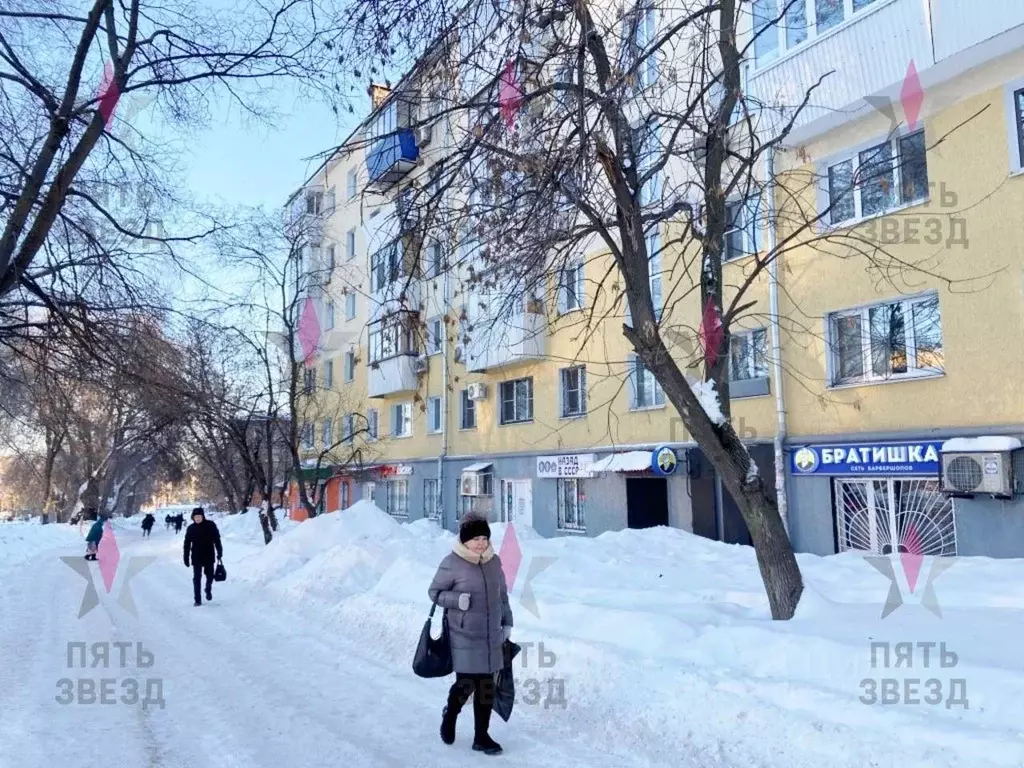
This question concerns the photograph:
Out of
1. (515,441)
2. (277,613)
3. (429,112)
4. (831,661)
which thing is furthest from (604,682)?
(515,441)

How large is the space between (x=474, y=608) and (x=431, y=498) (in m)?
19.3

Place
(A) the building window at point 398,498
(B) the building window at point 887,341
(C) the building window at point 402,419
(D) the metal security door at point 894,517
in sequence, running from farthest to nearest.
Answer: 1. (A) the building window at point 398,498
2. (C) the building window at point 402,419
3. (B) the building window at point 887,341
4. (D) the metal security door at point 894,517

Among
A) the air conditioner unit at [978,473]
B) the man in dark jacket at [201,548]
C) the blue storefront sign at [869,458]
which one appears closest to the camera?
the air conditioner unit at [978,473]

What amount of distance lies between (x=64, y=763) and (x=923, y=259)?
11.3 metres

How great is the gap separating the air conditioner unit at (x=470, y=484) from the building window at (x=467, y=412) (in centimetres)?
180

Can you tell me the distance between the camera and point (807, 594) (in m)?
6.43

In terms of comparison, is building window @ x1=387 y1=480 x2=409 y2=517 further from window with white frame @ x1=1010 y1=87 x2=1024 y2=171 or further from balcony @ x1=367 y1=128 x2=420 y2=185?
window with white frame @ x1=1010 y1=87 x2=1024 y2=171

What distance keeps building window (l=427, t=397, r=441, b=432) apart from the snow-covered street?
13.8 meters

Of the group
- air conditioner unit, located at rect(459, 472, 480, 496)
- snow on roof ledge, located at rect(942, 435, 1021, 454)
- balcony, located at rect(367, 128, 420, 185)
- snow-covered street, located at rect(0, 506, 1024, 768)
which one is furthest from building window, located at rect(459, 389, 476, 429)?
balcony, located at rect(367, 128, 420, 185)

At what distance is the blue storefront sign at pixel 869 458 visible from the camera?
1093 cm

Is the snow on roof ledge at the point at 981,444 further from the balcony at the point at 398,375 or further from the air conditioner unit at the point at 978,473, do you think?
the balcony at the point at 398,375

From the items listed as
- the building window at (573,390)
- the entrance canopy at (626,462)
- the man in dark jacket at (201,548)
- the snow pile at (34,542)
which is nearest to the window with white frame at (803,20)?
A: the entrance canopy at (626,462)

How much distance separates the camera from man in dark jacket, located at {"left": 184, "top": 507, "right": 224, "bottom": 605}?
1195cm

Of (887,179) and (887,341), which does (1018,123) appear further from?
(887,341)
